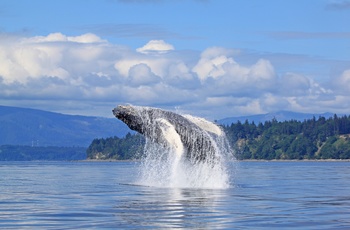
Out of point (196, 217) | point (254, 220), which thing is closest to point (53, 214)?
point (196, 217)

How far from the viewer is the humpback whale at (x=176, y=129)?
120 ft

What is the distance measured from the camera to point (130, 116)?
36.6m

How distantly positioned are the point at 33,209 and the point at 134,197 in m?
6.13

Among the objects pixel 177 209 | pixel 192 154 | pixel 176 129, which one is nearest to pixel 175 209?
pixel 177 209

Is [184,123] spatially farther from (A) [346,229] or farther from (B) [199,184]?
(A) [346,229]

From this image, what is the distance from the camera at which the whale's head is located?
36.4 metres

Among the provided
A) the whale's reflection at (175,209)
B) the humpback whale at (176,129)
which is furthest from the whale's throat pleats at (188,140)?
the whale's reflection at (175,209)

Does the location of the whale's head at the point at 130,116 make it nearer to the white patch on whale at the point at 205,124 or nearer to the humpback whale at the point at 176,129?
the humpback whale at the point at 176,129

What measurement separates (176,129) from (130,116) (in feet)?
7.11

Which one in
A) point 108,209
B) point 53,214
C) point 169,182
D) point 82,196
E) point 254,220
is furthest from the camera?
point 169,182

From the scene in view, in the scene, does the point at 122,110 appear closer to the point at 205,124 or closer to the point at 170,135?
the point at 170,135

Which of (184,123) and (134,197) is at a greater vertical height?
(184,123)

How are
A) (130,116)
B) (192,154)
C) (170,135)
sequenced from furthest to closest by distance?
(192,154), (130,116), (170,135)

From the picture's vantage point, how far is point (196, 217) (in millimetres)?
22766
